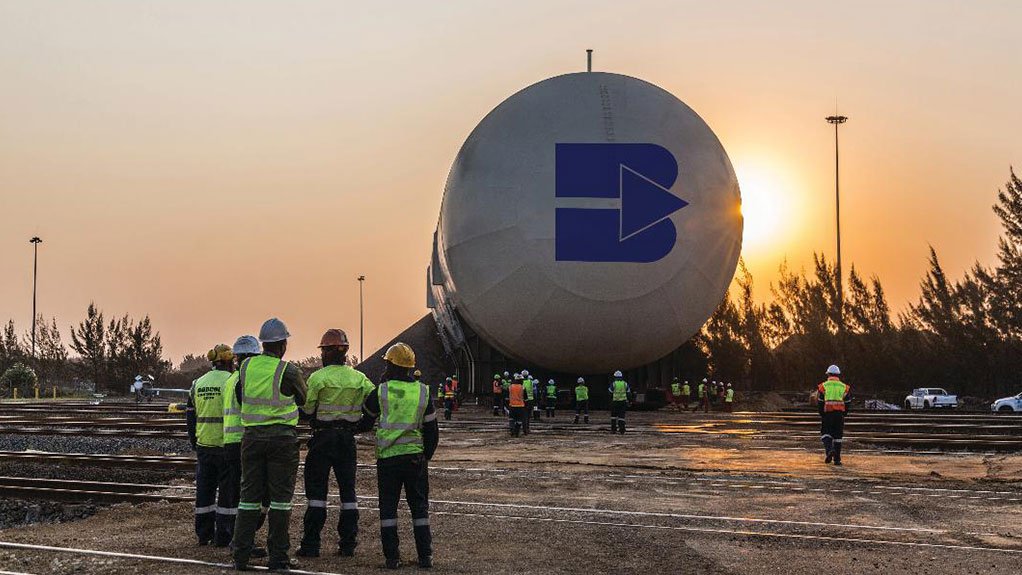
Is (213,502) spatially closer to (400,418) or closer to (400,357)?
(400,418)

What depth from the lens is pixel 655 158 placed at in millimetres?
25719

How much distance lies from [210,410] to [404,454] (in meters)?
1.95

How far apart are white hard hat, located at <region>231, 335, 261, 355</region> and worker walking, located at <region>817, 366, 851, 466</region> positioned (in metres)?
9.34

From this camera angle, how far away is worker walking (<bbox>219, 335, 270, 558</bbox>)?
8.14 metres

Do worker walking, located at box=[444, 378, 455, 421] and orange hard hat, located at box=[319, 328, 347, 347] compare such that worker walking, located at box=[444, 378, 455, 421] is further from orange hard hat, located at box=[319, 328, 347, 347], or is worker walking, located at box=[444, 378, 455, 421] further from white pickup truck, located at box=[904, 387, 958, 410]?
white pickup truck, located at box=[904, 387, 958, 410]

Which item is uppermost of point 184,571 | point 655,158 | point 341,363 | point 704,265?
point 655,158

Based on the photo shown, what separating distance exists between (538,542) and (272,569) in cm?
A: 220

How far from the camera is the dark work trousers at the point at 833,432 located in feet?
49.5

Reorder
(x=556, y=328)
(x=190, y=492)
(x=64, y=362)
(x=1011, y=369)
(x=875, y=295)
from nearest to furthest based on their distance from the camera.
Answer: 1. (x=190, y=492)
2. (x=556, y=328)
3. (x=1011, y=369)
4. (x=875, y=295)
5. (x=64, y=362)

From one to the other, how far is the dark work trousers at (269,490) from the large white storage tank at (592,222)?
17744 mm

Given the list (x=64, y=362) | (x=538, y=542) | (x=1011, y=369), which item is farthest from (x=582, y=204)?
(x=64, y=362)

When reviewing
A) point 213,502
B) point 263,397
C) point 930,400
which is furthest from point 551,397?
point 263,397

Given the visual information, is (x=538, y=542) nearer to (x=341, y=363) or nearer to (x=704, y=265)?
(x=341, y=363)

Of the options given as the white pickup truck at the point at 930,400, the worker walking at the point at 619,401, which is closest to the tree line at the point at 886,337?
the white pickup truck at the point at 930,400
